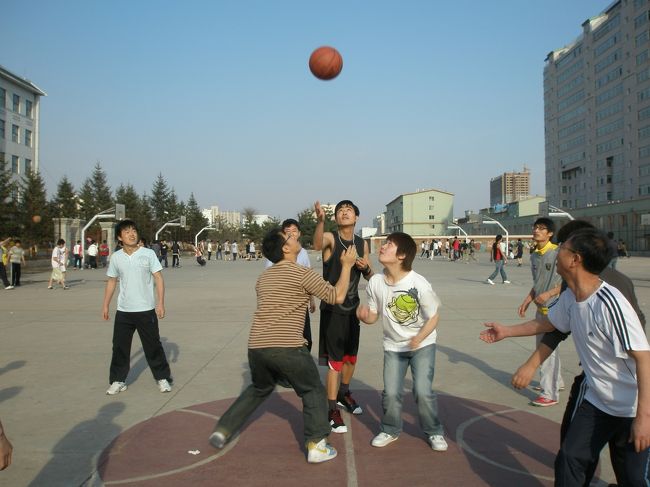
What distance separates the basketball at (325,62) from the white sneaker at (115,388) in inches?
202

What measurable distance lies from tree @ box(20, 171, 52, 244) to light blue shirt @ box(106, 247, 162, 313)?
138 ft

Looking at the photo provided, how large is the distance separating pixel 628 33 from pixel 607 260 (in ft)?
285

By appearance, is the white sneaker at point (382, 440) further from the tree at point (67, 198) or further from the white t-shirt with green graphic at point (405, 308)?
the tree at point (67, 198)

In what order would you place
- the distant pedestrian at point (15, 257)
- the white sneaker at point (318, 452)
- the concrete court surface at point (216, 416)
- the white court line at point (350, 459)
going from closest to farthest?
the white court line at point (350, 459)
the concrete court surface at point (216, 416)
the white sneaker at point (318, 452)
the distant pedestrian at point (15, 257)

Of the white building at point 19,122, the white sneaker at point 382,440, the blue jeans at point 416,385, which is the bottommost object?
the white sneaker at point 382,440

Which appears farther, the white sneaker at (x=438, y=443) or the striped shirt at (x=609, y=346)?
the white sneaker at (x=438, y=443)

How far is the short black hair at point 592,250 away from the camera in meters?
2.75

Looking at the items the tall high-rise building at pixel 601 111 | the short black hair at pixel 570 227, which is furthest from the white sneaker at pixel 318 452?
the tall high-rise building at pixel 601 111

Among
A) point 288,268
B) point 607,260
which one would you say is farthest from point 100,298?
point 607,260

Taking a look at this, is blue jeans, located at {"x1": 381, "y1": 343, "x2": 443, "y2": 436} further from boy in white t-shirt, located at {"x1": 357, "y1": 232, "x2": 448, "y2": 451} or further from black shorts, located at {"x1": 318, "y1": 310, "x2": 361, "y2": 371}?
black shorts, located at {"x1": 318, "y1": 310, "x2": 361, "y2": 371}

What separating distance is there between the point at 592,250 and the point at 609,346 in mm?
489

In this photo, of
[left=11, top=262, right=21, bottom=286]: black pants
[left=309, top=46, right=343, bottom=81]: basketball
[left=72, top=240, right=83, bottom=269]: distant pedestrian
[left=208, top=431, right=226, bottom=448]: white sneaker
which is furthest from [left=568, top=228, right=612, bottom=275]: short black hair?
[left=72, top=240, right=83, bottom=269]: distant pedestrian

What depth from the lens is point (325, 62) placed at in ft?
26.3

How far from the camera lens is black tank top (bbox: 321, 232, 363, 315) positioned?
15.3ft
